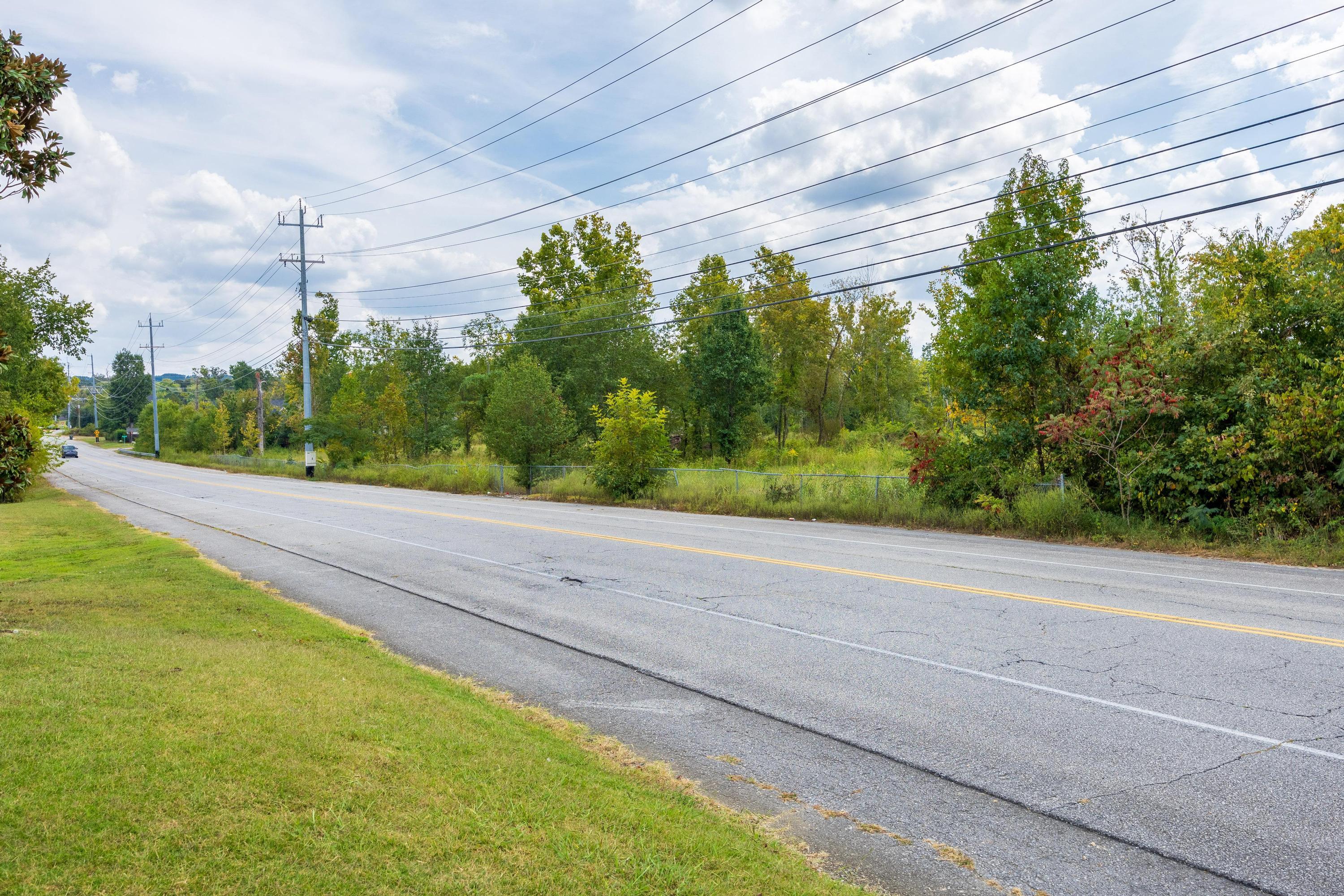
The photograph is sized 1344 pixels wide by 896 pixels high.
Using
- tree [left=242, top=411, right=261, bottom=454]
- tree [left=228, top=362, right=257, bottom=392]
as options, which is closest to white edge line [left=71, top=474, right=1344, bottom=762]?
tree [left=242, top=411, right=261, bottom=454]

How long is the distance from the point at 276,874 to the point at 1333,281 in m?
18.0

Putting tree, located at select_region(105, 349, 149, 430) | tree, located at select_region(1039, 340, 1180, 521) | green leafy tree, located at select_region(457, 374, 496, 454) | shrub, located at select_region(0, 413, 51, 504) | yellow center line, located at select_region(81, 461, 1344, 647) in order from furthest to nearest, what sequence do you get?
tree, located at select_region(105, 349, 149, 430) → green leafy tree, located at select_region(457, 374, 496, 454) → tree, located at select_region(1039, 340, 1180, 521) → yellow center line, located at select_region(81, 461, 1344, 647) → shrub, located at select_region(0, 413, 51, 504)

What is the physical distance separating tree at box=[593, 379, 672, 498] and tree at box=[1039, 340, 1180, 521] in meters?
12.7

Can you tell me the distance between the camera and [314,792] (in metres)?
3.91

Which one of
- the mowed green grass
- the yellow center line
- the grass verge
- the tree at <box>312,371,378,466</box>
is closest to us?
the mowed green grass

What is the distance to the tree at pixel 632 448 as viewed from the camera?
26.3 meters

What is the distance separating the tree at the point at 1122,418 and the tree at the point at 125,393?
495ft

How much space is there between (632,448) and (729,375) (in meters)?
18.5

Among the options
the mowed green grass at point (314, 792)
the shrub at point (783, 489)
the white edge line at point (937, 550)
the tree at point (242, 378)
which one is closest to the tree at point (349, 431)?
the white edge line at point (937, 550)

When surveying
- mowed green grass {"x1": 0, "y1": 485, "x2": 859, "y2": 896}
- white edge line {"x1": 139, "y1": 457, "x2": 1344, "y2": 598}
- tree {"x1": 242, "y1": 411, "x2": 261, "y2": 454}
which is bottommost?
white edge line {"x1": 139, "y1": 457, "x2": 1344, "y2": 598}

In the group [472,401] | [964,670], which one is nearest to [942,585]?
[964,670]

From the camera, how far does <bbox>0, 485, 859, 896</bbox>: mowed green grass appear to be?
3277mm

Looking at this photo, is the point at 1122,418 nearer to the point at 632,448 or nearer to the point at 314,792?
the point at 632,448

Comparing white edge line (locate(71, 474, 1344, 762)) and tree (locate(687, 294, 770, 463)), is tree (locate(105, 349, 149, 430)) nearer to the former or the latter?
tree (locate(687, 294, 770, 463))
